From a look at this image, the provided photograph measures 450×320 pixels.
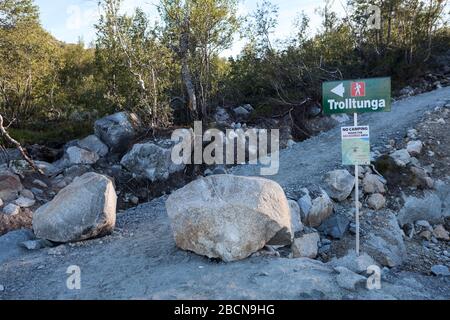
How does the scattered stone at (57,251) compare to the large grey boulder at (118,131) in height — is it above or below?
below

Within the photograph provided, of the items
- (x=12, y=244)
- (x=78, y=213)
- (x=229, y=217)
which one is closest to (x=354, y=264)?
(x=229, y=217)

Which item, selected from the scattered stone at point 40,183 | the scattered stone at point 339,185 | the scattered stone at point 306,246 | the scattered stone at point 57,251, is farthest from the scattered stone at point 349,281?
the scattered stone at point 40,183

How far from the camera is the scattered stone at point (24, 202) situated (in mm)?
9641

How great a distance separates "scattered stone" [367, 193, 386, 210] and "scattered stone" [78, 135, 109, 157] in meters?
8.32

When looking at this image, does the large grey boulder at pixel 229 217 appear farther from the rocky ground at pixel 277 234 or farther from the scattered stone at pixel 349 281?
the scattered stone at pixel 349 281

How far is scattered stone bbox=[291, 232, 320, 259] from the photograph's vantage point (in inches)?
250

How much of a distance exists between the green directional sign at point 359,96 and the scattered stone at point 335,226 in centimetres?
221

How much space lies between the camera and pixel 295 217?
7.16 metres

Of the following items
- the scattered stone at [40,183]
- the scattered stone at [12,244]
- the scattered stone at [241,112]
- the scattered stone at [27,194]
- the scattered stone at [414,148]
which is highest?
the scattered stone at [241,112]

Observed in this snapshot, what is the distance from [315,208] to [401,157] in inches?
124

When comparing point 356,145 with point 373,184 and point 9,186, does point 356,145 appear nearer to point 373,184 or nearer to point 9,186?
point 373,184
